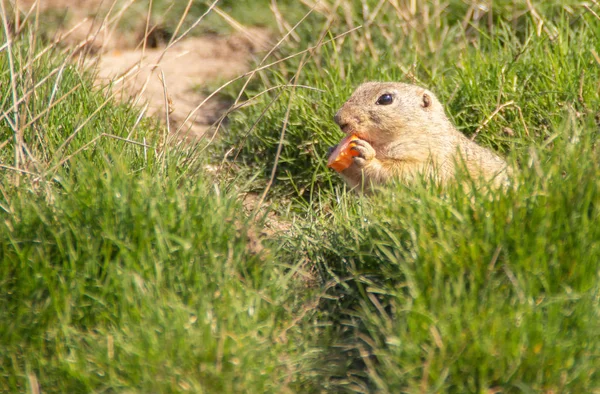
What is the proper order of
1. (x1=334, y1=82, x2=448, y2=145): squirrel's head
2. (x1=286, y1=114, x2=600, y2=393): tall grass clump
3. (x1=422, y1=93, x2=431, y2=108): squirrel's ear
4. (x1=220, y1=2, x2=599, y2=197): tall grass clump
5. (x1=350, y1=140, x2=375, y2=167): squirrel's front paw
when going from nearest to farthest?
(x1=286, y1=114, x2=600, y2=393): tall grass clump < (x1=350, y1=140, x2=375, y2=167): squirrel's front paw < (x1=334, y1=82, x2=448, y2=145): squirrel's head < (x1=422, y1=93, x2=431, y2=108): squirrel's ear < (x1=220, y1=2, x2=599, y2=197): tall grass clump

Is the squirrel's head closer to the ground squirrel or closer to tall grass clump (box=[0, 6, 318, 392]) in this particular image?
the ground squirrel

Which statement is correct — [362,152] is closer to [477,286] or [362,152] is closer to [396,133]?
[396,133]

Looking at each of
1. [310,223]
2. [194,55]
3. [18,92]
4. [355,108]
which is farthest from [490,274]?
[194,55]

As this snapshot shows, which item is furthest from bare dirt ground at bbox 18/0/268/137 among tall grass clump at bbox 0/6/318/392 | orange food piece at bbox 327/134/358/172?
tall grass clump at bbox 0/6/318/392

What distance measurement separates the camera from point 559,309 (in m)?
2.48

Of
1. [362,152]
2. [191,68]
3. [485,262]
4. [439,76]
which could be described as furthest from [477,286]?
[191,68]

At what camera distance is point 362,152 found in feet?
→ 12.9

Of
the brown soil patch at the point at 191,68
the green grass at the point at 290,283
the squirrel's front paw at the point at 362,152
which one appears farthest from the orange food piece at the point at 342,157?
the brown soil patch at the point at 191,68

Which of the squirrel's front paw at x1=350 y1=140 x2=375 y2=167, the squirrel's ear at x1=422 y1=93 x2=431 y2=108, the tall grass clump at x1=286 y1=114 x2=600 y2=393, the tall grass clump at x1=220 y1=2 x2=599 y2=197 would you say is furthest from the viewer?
the tall grass clump at x1=220 y1=2 x2=599 y2=197

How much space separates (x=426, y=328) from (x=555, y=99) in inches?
92.0

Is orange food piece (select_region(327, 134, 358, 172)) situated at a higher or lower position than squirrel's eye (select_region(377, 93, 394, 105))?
lower

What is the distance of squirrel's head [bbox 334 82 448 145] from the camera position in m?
4.14

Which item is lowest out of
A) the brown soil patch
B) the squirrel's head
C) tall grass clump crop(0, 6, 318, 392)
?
the brown soil patch

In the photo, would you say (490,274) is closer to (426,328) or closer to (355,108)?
(426,328)
